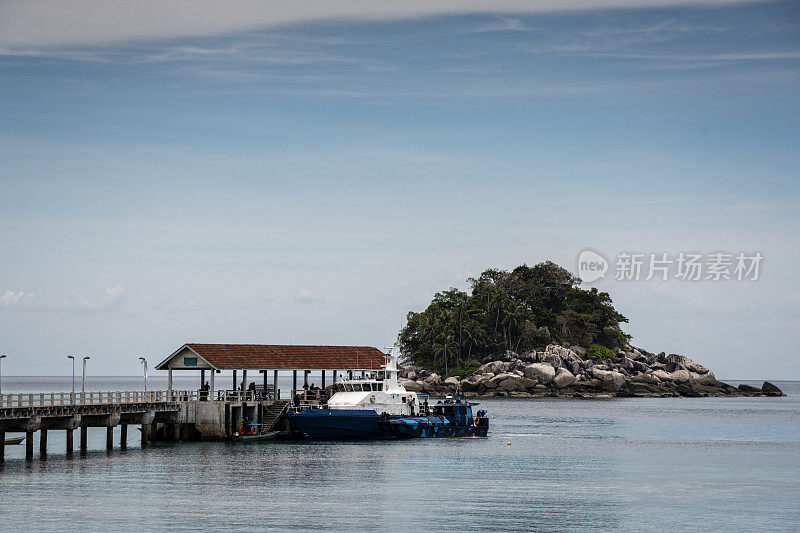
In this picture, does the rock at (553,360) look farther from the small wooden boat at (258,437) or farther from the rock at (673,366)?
the small wooden boat at (258,437)

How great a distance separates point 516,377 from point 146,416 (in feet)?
328

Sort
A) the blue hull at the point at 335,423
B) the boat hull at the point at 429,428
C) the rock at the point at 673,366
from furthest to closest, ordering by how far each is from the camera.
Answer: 1. the rock at the point at 673,366
2. the boat hull at the point at 429,428
3. the blue hull at the point at 335,423

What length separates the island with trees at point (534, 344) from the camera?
567 ft

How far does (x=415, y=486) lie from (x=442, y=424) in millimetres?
28230

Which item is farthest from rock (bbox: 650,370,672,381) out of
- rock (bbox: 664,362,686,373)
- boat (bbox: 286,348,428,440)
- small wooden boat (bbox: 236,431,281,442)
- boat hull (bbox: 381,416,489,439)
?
small wooden boat (bbox: 236,431,281,442)

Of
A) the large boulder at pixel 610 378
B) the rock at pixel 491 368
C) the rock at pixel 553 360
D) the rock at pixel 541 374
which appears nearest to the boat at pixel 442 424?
the rock at pixel 541 374

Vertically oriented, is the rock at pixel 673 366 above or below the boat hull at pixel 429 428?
above

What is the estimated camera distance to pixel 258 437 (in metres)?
77.0

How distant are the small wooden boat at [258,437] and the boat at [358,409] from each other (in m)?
1.68

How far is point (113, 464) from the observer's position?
63.9 metres

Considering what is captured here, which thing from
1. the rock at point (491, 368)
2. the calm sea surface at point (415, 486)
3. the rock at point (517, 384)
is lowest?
the calm sea surface at point (415, 486)

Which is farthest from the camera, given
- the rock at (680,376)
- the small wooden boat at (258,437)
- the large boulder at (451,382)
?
the rock at (680,376)

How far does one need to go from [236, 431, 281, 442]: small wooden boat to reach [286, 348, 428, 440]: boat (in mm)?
1677

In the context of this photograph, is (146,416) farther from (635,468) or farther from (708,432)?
(708,432)
